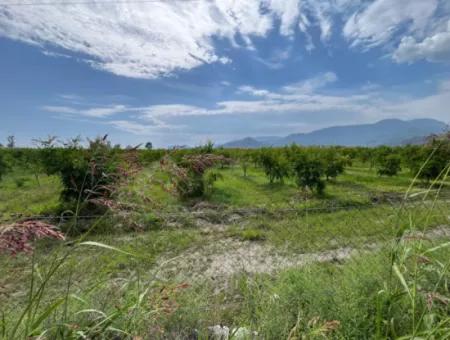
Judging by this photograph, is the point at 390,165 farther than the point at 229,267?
Yes

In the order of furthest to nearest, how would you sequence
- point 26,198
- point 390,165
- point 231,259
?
point 390,165 → point 26,198 → point 231,259

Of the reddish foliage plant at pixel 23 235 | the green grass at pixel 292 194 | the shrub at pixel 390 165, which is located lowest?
the green grass at pixel 292 194

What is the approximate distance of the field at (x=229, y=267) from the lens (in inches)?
51.8

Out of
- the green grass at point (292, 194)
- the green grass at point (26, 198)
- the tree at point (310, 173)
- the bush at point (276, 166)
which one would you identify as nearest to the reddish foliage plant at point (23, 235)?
the green grass at point (26, 198)

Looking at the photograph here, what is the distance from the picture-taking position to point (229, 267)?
4398 millimetres

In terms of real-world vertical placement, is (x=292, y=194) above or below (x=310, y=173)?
below

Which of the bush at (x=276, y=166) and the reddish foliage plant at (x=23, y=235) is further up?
the reddish foliage plant at (x=23, y=235)

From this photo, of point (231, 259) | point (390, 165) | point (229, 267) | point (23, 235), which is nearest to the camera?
point (23, 235)

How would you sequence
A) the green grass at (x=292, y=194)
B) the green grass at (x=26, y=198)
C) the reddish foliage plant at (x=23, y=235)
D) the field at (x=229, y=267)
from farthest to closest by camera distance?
the green grass at (x=292, y=194), the green grass at (x=26, y=198), the field at (x=229, y=267), the reddish foliage plant at (x=23, y=235)

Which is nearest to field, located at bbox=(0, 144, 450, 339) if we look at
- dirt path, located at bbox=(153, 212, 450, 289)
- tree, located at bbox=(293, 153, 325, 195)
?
dirt path, located at bbox=(153, 212, 450, 289)

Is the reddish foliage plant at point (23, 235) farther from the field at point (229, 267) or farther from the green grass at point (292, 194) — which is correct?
Answer: the green grass at point (292, 194)

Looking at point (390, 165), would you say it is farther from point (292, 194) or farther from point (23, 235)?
point (23, 235)

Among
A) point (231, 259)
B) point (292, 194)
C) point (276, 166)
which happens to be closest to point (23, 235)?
point (231, 259)

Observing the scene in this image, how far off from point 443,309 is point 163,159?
2.04 m
